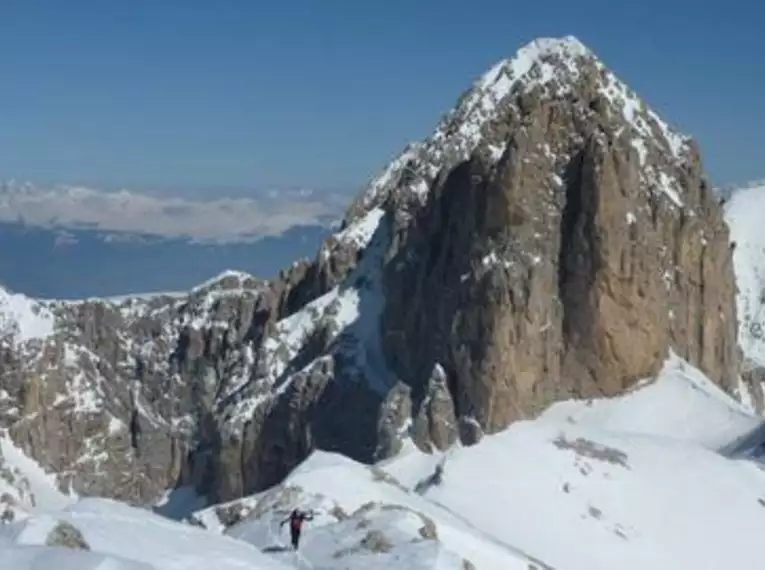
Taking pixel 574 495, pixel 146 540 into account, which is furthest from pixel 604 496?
pixel 146 540

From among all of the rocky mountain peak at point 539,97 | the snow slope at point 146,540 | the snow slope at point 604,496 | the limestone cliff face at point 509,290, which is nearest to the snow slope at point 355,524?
the snow slope at point 146,540

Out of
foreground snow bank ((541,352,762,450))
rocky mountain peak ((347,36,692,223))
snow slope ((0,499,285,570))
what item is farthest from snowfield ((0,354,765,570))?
rocky mountain peak ((347,36,692,223))

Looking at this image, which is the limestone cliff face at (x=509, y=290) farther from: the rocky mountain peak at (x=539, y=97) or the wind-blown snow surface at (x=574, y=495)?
the wind-blown snow surface at (x=574, y=495)

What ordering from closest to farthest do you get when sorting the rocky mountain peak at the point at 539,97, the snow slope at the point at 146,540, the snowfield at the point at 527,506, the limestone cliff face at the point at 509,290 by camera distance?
1. the snow slope at the point at 146,540
2. the snowfield at the point at 527,506
3. the limestone cliff face at the point at 509,290
4. the rocky mountain peak at the point at 539,97

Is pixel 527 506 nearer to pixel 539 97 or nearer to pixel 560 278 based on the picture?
pixel 560 278

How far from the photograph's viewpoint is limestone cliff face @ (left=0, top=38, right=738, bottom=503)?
13350 cm

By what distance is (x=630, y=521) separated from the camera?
3743 inches

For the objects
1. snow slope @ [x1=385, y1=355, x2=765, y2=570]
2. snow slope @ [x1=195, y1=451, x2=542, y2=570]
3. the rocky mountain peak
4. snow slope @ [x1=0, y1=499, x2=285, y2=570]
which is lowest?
snow slope @ [x1=385, y1=355, x2=765, y2=570]

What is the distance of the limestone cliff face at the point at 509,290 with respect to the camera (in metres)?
134

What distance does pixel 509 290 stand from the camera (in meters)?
133

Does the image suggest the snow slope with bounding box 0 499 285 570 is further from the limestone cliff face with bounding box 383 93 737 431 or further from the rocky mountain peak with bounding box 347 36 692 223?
the rocky mountain peak with bounding box 347 36 692 223

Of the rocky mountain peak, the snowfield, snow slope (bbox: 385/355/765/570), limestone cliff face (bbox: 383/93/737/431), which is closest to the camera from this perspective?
the snowfield

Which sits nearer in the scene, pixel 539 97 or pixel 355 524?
pixel 355 524

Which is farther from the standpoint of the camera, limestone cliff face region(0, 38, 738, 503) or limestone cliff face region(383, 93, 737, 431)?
limestone cliff face region(0, 38, 738, 503)
